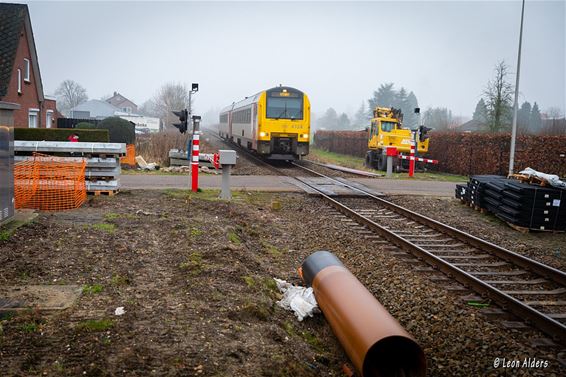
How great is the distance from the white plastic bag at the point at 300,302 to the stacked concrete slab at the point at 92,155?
7824 mm

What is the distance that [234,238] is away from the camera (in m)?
9.34

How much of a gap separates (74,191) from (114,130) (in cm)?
1914

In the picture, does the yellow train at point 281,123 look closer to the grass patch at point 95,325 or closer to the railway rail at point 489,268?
the railway rail at point 489,268

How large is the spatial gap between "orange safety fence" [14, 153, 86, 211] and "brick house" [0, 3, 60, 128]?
1542 centimetres

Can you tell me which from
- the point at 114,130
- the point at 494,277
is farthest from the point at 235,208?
the point at 114,130

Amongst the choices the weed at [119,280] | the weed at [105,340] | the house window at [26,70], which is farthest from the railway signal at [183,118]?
the house window at [26,70]

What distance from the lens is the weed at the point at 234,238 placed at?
910 centimetres

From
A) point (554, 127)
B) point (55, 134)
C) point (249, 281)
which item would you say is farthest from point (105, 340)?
point (554, 127)

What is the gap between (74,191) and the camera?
1173cm

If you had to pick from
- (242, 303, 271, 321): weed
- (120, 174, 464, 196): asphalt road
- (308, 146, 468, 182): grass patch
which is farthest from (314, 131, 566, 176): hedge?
(242, 303, 271, 321): weed

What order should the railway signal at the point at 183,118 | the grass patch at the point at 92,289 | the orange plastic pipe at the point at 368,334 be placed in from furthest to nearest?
the railway signal at the point at 183,118
the grass patch at the point at 92,289
the orange plastic pipe at the point at 368,334

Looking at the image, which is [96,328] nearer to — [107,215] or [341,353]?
[341,353]

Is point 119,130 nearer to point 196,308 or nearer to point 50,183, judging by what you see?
point 50,183

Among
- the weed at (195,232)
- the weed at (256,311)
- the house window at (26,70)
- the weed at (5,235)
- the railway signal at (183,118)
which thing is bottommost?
the weed at (256,311)
